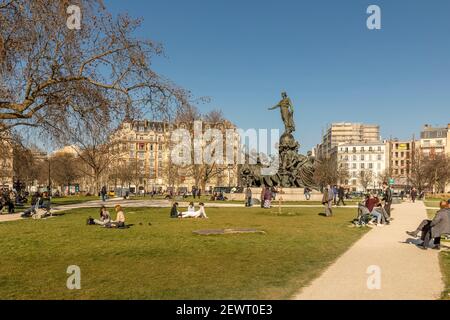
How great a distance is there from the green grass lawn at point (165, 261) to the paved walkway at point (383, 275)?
0.40 metres

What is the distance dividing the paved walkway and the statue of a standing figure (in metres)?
26.8

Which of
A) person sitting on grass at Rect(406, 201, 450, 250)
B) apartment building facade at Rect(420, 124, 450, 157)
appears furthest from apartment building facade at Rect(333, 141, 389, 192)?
person sitting on grass at Rect(406, 201, 450, 250)

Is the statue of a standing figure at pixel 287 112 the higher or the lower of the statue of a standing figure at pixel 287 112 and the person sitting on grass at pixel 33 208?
the higher

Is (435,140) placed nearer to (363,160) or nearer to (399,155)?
(399,155)

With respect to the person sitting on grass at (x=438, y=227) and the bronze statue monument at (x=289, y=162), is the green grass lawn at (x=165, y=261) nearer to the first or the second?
the person sitting on grass at (x=438, y=227)

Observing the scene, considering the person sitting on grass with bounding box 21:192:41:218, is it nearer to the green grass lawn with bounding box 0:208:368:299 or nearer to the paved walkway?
the green grass lawn with bounding box 0:208:368:299

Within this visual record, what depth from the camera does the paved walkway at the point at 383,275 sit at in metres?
7.56

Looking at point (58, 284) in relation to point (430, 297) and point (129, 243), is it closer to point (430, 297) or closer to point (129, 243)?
point (129, 243)

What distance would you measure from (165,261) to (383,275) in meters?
4.93

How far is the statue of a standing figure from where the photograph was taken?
134 feet

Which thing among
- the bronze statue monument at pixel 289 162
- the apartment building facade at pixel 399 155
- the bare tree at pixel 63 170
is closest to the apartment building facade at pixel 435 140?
the apartment building facade at pixel 399 155

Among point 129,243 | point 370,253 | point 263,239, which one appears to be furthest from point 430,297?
point 129,243

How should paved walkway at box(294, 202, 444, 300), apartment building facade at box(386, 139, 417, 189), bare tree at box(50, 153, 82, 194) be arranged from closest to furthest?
paved walkway at box(294, 202, 444, 300)
bare tree at box(50, 153, 82, 194)
apartment building facade at box(386, 139, 417, 189)

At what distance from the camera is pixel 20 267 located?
10.2 meters
